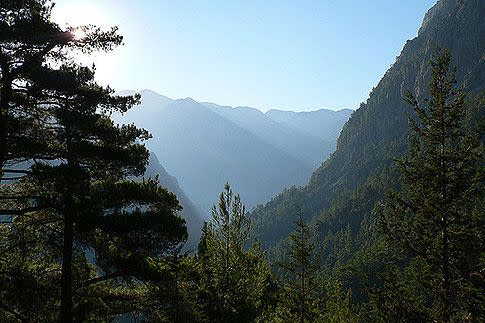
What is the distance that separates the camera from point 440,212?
476 inches

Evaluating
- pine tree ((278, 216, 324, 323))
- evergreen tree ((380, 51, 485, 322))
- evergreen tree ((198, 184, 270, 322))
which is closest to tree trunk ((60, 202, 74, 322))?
evergreen tree ((198, 184, 270, 322))

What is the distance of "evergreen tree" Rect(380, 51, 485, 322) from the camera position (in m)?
11.7

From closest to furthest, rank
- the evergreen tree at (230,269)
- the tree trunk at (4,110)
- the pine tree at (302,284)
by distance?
the tree trunk at (4,110), the evergreen tree at (230,269), the pine tree at (302,284)

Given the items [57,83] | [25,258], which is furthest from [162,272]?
[57,83]

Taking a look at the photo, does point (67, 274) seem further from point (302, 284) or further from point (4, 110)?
point (302, 284)

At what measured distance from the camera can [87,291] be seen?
1163 cm

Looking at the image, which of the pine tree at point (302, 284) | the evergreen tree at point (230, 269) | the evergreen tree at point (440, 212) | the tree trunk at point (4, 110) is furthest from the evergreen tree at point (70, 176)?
the pine tree at point (302, 284)

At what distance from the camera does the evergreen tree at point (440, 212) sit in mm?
11656

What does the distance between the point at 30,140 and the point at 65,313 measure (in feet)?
14.3

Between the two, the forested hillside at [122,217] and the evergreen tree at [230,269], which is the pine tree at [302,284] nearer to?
the evergreen tree at [230,269]

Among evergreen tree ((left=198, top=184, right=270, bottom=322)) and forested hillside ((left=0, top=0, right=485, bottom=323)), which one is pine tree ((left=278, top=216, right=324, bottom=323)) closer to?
evergreen tree ((left=198, top=184, right=270, bottom=322))

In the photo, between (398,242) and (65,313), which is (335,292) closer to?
(398,242)

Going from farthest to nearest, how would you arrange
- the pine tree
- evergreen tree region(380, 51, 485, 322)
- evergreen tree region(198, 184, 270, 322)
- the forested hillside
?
the pine tree
evergreen tree region(198, 184, 270, 322)
evergreen tree region(380, 51, 485, 322)
the forested hillside

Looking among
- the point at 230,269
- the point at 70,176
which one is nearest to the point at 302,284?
the point at 230,269
